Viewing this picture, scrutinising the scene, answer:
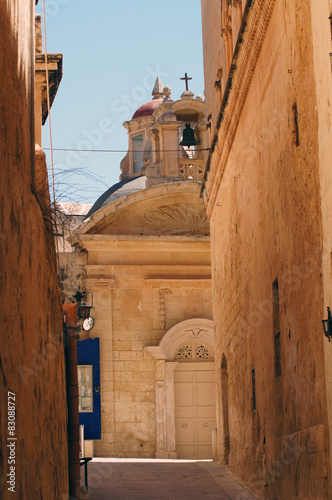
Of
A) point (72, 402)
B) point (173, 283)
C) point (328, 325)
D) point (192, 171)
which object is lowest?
point (72, 402)

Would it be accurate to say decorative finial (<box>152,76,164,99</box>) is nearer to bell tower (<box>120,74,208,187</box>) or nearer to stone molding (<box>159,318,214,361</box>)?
bell tower (<box>120,74,208,187</box>)

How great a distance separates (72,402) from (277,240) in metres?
3.19

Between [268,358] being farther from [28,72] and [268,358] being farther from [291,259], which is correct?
[28,72]

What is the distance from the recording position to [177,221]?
20969mm

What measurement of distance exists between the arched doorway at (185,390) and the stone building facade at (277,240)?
567cm

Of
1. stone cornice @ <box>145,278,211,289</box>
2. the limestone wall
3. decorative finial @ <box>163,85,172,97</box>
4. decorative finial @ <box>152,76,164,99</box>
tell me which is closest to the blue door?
the limestone wall

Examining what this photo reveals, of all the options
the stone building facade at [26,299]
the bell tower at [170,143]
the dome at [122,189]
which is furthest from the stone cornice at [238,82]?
the dome at [122,189]

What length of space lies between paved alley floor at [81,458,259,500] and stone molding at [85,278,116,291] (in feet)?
18.3

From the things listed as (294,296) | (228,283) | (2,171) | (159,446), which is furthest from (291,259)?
(159,446)

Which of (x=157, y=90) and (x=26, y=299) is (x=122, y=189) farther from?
(x=26, y=299)

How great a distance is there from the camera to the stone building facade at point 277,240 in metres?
6.42

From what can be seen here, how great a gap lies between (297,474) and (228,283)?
6053mm

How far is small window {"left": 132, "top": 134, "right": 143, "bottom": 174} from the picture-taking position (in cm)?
3166

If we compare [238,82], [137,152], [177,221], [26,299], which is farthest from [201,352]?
[26,299]
